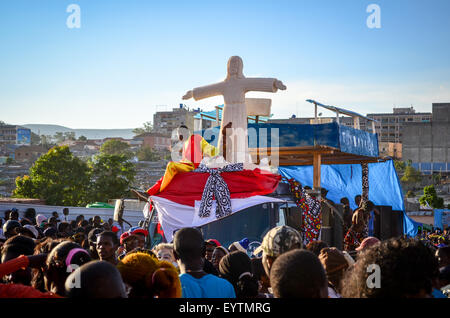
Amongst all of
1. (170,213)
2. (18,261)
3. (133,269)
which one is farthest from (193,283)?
(170,213)

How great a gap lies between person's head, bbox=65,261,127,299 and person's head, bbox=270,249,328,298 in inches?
35.9

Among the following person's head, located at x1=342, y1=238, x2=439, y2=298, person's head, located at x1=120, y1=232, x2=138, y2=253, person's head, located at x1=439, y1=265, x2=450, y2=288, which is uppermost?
person's head, located at x1=342, y1=238, x2=439, y2=298

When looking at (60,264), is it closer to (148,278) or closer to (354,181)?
(148,278)

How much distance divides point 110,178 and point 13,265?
41665mm

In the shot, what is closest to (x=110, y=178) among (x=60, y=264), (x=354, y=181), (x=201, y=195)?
(x=354, y=181)

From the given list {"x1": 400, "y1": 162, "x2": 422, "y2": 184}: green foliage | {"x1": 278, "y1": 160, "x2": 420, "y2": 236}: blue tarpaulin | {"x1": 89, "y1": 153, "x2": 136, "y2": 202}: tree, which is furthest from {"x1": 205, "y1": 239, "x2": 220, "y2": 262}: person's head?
{"x1": 400, "y1": 162, "x2": 422, "y2": 184}: green foliage

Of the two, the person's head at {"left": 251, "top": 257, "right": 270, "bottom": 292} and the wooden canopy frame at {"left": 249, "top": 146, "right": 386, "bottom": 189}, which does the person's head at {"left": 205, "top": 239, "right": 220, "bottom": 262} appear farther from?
the wooden canopy frame at {"left": 249, "top": 146, "right": 386, "bottom": 189}

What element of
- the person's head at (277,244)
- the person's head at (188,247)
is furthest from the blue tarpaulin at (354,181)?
the person's head at (188,247)

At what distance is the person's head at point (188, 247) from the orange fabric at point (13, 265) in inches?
44.7

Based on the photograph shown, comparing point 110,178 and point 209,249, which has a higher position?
point 209,249

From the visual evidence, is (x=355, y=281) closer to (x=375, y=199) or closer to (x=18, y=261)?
(x=18, y=261)

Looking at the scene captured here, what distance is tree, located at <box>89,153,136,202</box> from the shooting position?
43.7 metres

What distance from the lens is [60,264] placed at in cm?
417

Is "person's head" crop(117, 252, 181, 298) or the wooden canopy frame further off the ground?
the wooden canopy frame
